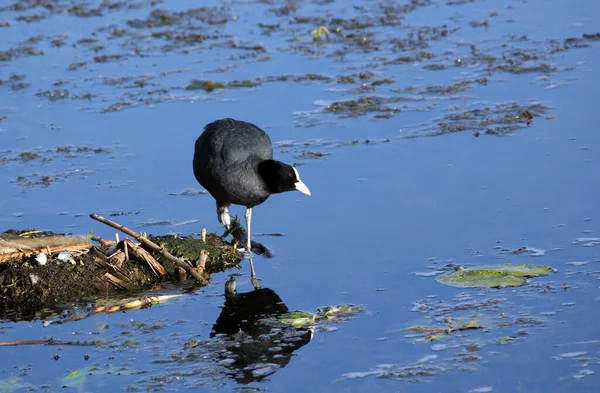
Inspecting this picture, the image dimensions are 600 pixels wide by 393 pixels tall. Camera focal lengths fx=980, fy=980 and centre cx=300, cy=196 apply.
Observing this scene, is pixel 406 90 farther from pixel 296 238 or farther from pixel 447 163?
pixel 296 238

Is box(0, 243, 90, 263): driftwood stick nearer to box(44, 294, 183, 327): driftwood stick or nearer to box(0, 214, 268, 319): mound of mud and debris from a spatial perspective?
box(0, 214, 268, 319): mound of mud and debris

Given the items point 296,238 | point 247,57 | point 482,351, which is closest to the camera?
point 482,351

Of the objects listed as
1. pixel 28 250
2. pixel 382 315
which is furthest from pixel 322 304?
pixel 28 250

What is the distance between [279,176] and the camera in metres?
6.86

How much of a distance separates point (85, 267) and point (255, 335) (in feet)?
4.62

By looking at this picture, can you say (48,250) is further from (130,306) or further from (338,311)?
(338,311)

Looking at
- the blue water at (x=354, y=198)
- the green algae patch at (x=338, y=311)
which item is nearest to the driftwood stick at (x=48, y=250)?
the blue water at (x=354, y=198)

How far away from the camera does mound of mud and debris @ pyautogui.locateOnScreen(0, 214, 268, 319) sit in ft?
20.4

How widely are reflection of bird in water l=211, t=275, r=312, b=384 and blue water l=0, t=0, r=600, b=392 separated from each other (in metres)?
0.07

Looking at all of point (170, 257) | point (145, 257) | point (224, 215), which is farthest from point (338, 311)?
Answer: point (224, 215)

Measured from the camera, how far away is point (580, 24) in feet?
38.0

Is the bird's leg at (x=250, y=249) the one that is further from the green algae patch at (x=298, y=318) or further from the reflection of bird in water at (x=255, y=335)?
the green algae patch at (x=298, y=318)

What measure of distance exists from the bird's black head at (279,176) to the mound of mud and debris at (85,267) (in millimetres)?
674

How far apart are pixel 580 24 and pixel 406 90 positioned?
294 centimetres
